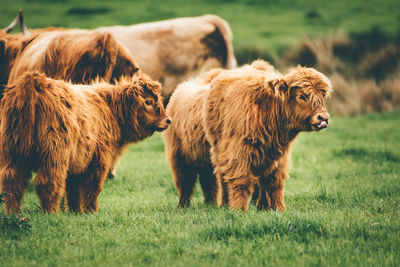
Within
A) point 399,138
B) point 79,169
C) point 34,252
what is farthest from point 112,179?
point 399,138

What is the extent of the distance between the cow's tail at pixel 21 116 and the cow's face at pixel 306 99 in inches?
93.8

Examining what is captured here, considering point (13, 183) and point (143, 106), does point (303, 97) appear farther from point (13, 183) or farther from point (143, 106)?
point (13, 183)

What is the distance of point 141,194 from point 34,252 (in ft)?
9.98

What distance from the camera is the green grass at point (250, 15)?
20688mm

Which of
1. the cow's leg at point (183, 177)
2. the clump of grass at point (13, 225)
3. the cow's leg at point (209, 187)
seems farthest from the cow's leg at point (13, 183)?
the cow's leg at point (209, 187)

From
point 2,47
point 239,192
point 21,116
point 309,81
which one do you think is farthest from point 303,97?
point 2,47

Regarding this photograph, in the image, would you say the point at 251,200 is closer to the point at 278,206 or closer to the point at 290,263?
the point at 278,206

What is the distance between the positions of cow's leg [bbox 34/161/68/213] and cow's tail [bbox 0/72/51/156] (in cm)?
24

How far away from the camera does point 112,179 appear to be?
7910 millimetres

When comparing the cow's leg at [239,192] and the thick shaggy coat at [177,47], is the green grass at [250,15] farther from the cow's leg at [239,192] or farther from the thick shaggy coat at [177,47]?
the cow's leg at [239,192]

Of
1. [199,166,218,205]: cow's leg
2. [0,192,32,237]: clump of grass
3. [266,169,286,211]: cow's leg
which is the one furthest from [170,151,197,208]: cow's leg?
[0,192,32,237]: clump of grass

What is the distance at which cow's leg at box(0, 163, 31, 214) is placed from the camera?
471 cm

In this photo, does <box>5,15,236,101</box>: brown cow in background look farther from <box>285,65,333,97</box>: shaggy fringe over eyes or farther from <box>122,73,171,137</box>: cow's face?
<box>285,65,333,97</box>: shaggy fringe over eyes

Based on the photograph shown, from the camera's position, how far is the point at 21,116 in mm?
4680
